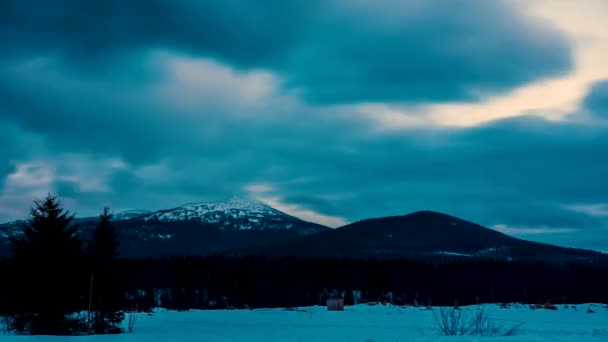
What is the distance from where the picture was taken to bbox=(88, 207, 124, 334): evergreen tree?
99.6 ft

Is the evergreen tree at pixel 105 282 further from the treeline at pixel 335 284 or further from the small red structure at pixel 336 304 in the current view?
the treeline at pixel 335 284

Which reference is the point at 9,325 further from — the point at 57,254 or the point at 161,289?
the point at 161,289

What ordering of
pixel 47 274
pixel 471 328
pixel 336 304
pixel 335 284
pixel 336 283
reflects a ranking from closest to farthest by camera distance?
pixel 471 328, pixel 47 274, pixel 336 304, pixel 335 284, pixel 336 283

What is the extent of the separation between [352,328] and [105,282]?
12188mm

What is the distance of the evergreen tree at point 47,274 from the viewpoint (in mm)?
28750

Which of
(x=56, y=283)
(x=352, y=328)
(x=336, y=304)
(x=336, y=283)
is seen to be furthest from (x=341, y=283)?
(x=56, y=283)

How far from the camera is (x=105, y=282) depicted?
31.1 m

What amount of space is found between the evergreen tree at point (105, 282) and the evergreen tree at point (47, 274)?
954 millimetres

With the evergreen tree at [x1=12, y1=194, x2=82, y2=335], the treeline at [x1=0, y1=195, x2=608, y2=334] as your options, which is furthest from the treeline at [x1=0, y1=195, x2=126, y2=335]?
the treeline at [x1=0, y1=195, x2=608, y2=334]

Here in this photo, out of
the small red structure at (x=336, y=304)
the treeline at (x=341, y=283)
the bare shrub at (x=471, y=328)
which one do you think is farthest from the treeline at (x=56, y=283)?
the treeline at (x=341, y=283)

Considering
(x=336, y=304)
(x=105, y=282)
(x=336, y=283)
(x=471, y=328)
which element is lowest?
(x=471, y=328)

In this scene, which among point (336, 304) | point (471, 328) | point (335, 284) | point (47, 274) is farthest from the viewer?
point (335, 284)

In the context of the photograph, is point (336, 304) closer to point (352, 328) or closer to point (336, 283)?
point (352, 328)

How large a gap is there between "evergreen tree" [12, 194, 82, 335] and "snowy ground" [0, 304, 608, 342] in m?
3.52
